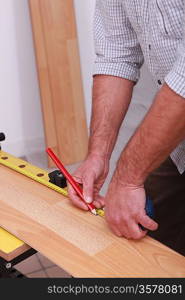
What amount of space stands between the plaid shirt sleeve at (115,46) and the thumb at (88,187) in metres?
0.38

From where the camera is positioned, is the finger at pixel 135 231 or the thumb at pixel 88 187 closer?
the finger at pixel 135 231

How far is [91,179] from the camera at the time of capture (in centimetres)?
132

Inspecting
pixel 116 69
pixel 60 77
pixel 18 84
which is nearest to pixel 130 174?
pixel 116 69

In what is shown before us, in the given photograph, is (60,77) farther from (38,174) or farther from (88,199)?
(88,199)

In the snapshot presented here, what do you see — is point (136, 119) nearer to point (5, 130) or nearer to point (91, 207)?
point (5, 130)

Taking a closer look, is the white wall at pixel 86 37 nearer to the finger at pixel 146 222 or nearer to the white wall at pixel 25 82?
the white wall at pixel 25 82

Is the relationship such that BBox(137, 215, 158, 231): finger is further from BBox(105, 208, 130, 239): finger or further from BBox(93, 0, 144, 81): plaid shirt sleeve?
BBox(93, 0, 144, 81): plaid shirt sleeve

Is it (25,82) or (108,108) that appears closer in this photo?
(108,108)

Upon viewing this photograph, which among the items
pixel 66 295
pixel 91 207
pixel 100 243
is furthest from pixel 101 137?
pixel 66 295

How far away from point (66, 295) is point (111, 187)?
1.14 feet

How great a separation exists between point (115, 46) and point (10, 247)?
0.75 m

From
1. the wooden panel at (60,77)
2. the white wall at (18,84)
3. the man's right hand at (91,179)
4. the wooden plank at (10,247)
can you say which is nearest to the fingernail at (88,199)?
the man's right hand at (91,179)

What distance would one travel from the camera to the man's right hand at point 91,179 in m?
1.26

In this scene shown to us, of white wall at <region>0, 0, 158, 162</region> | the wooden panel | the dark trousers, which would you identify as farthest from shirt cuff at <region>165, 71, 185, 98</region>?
the wooden panel
